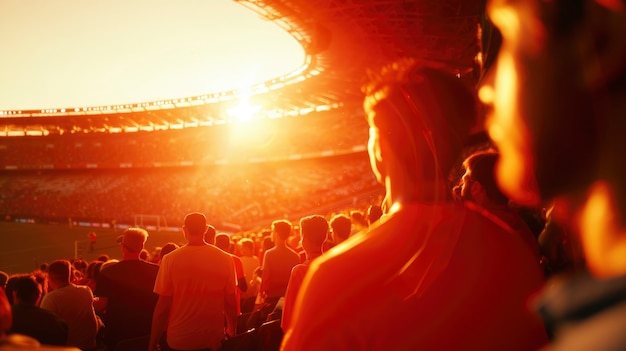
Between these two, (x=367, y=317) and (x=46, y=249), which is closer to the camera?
(x=367, y=317)

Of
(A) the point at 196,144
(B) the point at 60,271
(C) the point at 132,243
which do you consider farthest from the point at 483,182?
(A) the point at 196,144

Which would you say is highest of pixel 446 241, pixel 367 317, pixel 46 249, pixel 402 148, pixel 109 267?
pixel 402 148

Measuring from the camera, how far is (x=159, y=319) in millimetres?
5020

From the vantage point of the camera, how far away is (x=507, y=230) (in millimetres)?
1741

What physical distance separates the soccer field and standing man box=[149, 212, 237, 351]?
2281 centimetres

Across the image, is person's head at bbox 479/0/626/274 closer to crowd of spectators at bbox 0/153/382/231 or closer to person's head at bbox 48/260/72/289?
person's head at bbox 48/260/72/289

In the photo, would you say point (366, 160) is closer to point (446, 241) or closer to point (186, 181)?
point (186, 181)

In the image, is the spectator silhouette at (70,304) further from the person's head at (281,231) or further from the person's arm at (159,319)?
the person's head at (281,231)

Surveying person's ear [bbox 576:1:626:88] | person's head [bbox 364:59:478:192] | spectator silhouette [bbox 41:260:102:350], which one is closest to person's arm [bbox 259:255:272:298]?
spectator silhouette [bbox 41:260:102:350]

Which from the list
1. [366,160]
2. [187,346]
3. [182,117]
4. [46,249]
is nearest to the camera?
[187,346]

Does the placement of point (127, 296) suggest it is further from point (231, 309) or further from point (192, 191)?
point (192, 191)

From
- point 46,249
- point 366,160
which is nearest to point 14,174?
point 46,249

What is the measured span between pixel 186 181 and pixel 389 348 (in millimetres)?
51978

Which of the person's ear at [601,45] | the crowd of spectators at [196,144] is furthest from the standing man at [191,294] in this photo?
the crowd of spectators at [196,144]
